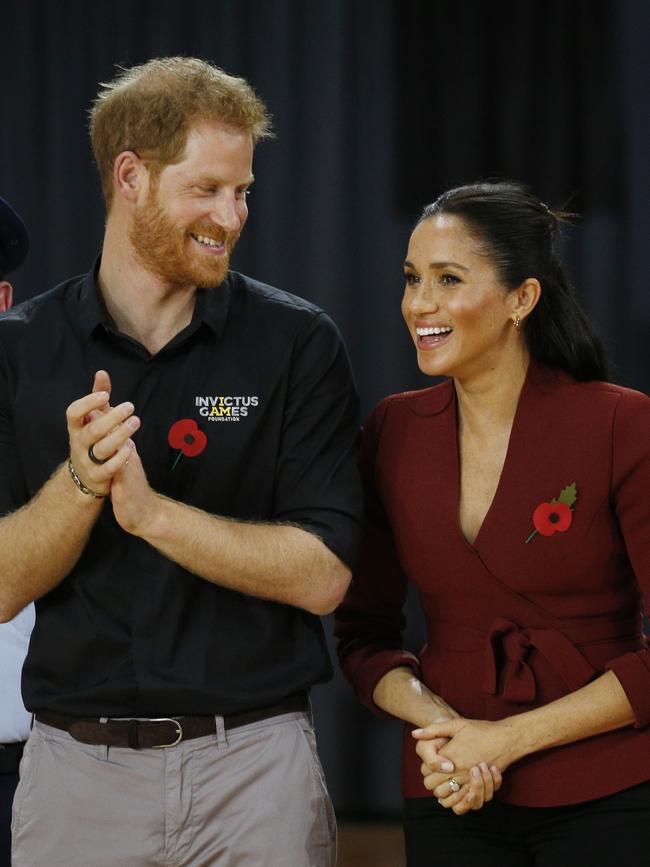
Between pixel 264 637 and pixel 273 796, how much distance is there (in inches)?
9.7

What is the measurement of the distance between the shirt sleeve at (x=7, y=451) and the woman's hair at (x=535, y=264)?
795 mm

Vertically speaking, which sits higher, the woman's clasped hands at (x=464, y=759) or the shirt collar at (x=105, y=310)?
the shirt collar at (x=105, y=310)

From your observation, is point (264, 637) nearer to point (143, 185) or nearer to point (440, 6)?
point (143, 185)

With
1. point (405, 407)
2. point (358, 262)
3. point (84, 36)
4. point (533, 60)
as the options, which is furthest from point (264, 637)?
point (84, 36)

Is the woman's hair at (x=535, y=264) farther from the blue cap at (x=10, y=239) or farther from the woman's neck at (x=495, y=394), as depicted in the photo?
the blue cap at (x=10, y=239)

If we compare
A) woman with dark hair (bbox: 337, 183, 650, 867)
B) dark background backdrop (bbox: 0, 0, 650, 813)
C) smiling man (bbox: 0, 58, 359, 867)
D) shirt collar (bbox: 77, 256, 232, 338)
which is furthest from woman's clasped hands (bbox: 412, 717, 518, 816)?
dark background backdrop (bbox: 0, 0, 650, 813)

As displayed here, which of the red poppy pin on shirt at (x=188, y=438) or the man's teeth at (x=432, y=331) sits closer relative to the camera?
the red poppy pin on shirt at (x=188, y=438)

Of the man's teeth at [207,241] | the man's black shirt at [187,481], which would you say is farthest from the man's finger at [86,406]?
the man's teeth at [207,241]

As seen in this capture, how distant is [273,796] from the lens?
6.66ft

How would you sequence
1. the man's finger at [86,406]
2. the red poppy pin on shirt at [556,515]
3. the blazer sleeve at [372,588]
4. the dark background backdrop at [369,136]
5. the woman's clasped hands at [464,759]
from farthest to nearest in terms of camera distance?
the dark background backdrop at [369,136], the blazer sleeve at [372,588], the red poppy pin on shirt at [556,515], the woman's clasped hands at [464,759], the man's finger at [86,406]

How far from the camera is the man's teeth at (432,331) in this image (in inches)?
87.5

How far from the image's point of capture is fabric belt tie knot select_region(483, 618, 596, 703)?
2.07m

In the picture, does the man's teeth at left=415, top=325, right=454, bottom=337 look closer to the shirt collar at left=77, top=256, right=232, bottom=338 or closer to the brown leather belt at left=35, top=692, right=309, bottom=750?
the shirt collar at left=77, top=256, right=232, bottom=338

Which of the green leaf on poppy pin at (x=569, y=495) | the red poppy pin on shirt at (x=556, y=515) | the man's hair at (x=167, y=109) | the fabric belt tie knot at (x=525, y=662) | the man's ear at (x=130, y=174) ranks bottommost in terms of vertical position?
the fabric belt tie knot at (x=525, y=662)
